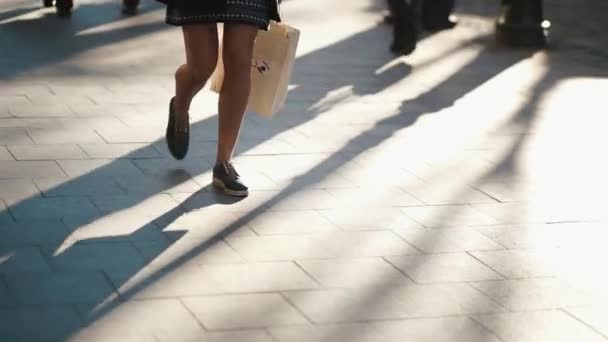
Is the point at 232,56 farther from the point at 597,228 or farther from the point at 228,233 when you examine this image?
the point at 597,228

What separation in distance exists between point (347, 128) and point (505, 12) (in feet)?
14.5

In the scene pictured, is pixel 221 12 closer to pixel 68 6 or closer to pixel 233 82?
pixel 233 82

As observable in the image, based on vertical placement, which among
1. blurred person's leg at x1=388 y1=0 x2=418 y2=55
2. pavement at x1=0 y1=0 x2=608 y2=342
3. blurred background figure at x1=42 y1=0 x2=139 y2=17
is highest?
pavement at x1=0 y1=0 x2=608 y2=342

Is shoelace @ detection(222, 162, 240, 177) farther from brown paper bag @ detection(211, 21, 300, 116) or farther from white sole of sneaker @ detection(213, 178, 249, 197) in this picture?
brown paper bag @ detection(211, 21, 300, 116)

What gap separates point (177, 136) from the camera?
21.5 ft

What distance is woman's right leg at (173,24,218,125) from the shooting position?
5.98 meters

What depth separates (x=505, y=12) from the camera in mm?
11734

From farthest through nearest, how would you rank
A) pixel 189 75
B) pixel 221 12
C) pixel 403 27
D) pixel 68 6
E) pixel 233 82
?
pixel 68 6 → pixel 403 27 → pixel 189 75 → pixel 233 82 → pixel 221 12

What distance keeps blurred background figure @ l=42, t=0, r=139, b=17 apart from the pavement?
108cm

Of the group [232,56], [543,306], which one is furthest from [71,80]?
[543,306]

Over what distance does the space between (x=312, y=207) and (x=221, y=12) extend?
3.28ft

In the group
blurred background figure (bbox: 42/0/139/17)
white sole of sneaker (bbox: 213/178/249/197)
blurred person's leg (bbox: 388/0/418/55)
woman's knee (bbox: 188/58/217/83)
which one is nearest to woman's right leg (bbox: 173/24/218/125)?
woman's knee (bbox: 188/58/217/83)

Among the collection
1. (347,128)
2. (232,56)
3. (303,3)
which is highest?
(232,56)

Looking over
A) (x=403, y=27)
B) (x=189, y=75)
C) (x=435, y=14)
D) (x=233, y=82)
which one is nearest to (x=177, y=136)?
(x=189, y=75)
